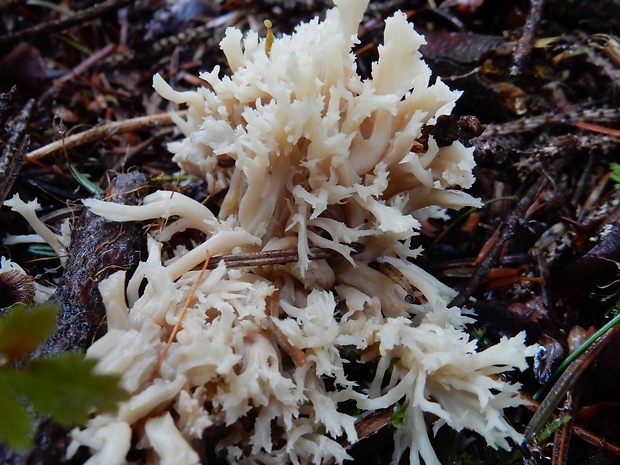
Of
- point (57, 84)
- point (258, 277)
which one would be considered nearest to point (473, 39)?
point (258, 277)

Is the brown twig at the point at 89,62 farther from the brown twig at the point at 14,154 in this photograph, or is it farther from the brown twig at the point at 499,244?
the brown twig at the point at 499,244

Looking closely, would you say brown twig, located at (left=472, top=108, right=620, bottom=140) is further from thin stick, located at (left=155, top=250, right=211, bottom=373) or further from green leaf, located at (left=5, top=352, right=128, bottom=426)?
green leaf, located at (left=5, top=352, right=128, bottom=426)

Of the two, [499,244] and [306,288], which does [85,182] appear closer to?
[306,288]

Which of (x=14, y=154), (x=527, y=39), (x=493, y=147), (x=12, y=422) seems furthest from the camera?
(x=527, y=39)

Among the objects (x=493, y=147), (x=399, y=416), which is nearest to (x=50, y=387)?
(x=399, y=416)

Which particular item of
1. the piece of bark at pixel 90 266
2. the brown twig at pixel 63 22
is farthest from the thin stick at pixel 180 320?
the brown twig at pixel 63 22

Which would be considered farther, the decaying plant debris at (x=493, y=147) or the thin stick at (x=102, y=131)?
the thin stick at (x=102, y=131)

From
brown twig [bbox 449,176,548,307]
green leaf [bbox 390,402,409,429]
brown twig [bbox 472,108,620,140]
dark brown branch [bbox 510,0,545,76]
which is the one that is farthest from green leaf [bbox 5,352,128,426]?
dark brown branch [bbox 510,0,545,76]
